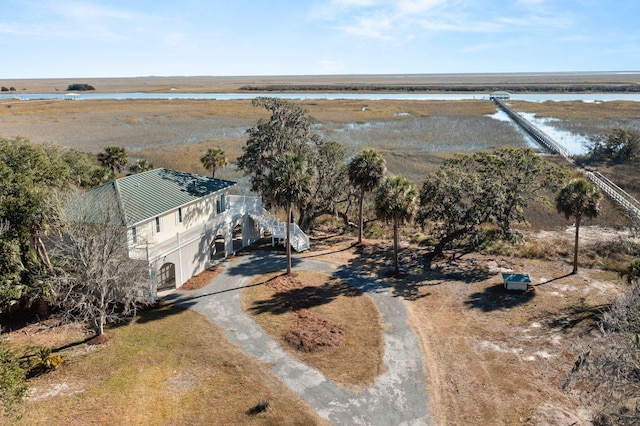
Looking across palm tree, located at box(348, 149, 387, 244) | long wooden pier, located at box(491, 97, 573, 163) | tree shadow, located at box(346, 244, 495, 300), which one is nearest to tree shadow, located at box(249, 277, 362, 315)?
tree shadow, located at box(346, 244, 495, 300)

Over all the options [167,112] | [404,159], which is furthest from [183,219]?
[167,112]

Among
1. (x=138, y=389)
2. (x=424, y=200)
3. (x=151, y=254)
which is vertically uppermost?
(x=424, y=200)

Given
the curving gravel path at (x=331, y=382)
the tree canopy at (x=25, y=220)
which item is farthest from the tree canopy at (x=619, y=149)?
the tree canopy at (x=25, y=220)

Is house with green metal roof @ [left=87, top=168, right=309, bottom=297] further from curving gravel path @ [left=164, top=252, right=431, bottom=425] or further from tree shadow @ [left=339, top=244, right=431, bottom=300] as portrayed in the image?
tree shadow @ [left=339, top=244, right=431, bottom=300]

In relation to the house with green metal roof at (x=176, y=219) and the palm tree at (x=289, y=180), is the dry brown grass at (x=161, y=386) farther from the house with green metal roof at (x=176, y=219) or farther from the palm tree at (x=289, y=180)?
the palm tree at (x=289, y=180)

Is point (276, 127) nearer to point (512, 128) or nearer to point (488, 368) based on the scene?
point (488, 368)

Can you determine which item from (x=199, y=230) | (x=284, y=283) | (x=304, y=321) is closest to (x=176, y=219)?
(x=199, y=230)

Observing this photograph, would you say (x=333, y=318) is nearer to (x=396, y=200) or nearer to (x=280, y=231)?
(x=396, y=200)
